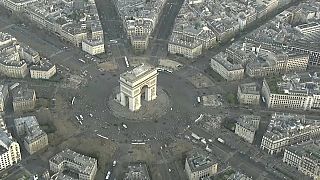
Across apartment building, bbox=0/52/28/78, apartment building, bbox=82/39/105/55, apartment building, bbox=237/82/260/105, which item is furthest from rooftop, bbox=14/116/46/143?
apartment building, bbox=237/82/260/105

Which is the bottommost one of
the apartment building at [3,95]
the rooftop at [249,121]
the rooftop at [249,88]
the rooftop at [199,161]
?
the rooftop at [199,161]

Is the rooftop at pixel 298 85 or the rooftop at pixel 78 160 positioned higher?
the rooftop at pixel 298 85

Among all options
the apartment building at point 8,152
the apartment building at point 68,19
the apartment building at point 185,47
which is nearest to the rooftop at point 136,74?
the apartment building at point 185,47

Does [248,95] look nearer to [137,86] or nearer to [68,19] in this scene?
[137,86]

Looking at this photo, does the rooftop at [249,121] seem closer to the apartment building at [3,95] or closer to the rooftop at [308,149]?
the rooftop at [308,149]

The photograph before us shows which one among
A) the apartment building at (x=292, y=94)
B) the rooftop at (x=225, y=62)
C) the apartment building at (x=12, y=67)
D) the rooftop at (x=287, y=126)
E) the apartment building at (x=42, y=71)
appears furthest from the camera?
the rooftop at (x=225, y=62)
